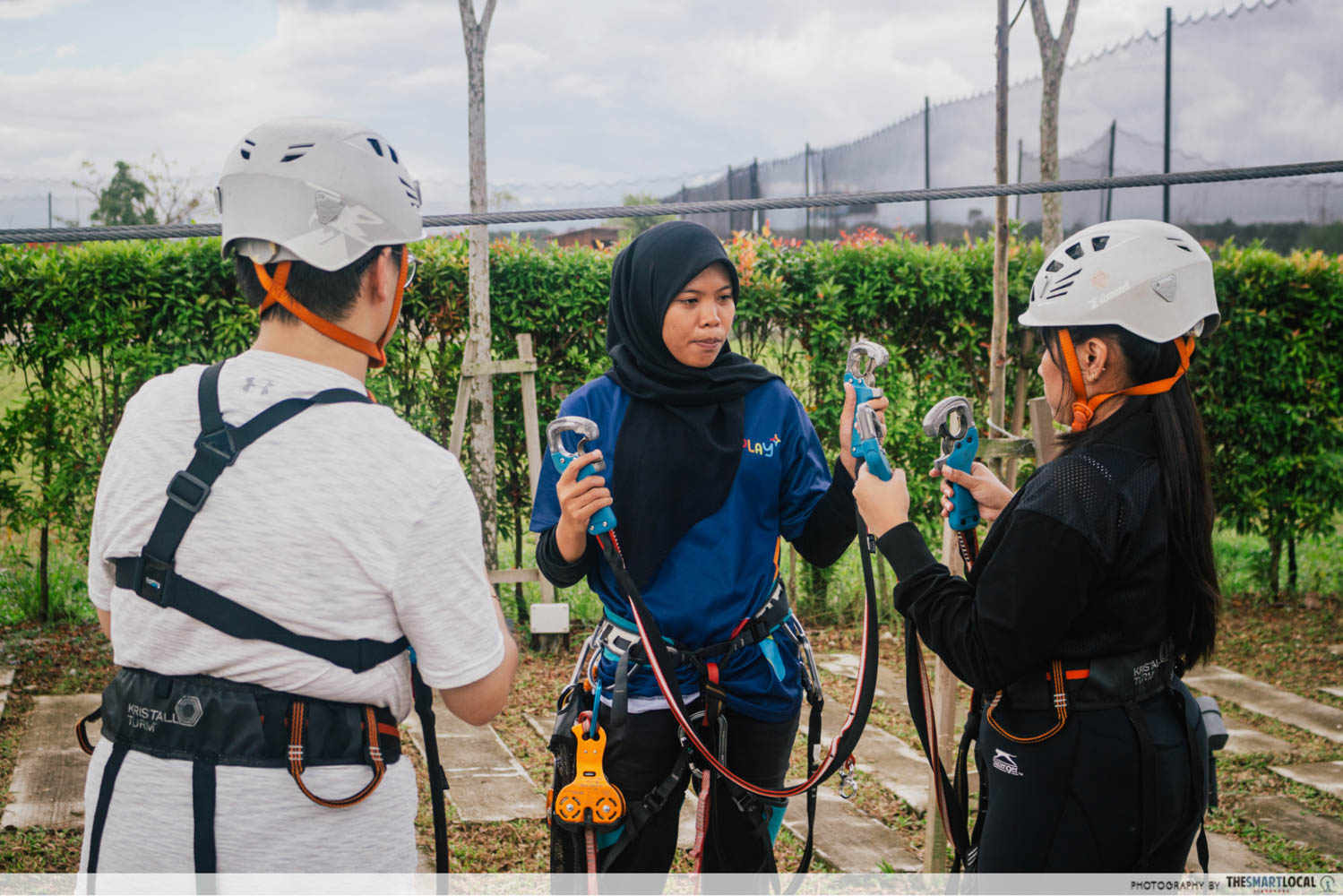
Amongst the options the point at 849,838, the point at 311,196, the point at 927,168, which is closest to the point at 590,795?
the point at 311,196

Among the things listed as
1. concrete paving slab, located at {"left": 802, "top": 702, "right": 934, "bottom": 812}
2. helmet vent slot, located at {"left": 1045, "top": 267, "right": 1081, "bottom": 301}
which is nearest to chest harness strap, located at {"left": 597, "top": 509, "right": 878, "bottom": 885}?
helmet vent slot, located at {"left": 1045, "top": 267, "right": 1081, "bottom": 301}

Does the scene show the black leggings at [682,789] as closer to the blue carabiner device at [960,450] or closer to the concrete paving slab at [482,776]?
the blue carabiner device at [960,450]

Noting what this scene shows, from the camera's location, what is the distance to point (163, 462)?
149 centimetres

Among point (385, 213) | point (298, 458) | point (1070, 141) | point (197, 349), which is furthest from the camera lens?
point (1070, 141)

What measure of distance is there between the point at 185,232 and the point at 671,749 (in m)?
2.16

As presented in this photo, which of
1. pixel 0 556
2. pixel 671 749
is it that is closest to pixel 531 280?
pixel 0 556

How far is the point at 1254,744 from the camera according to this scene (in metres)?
5.16

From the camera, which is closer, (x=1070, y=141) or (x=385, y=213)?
(x=385, y=213)

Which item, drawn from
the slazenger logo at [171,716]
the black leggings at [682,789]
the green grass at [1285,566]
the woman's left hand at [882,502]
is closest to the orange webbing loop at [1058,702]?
the woman's left hand at [882,502]

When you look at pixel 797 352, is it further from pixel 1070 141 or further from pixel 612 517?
pixel 1070 141

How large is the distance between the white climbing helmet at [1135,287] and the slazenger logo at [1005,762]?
35.0 inches

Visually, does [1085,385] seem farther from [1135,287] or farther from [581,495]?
[581,495]

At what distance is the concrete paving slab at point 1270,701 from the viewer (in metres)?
5.44

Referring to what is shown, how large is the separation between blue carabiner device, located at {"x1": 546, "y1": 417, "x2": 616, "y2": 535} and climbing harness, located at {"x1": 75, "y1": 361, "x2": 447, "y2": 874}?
34.9 inches
